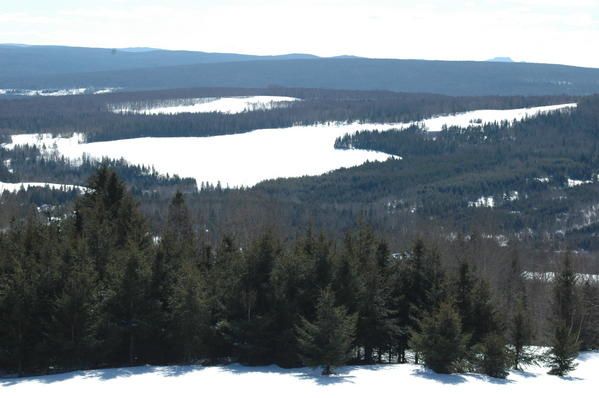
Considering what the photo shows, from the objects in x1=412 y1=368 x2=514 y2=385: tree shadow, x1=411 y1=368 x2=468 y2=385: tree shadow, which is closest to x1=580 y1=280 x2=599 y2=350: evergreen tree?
x1=412 y1=368 x2=514 y2=385: tree shadow

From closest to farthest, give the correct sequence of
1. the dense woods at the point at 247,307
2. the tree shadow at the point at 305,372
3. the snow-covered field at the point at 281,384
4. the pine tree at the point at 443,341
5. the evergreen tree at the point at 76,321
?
the snow-covered field at the point at 281,384 → the tree shadow at the point at 305,372 → the evergreen tree at the point at 76,321 → the dense woods at the point at 247,307 → the pine tree at the point at 443,341

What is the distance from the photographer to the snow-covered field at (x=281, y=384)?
131 feet

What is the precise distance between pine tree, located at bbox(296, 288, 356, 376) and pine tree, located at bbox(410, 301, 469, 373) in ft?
13.7

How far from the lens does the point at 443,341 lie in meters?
43.9

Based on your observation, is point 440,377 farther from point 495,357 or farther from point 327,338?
point 327,338

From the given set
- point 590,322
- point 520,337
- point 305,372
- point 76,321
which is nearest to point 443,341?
point 520,337

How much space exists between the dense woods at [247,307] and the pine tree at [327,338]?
0.06m

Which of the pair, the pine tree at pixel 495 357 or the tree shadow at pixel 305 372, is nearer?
the tree shadow at pixel 305 372

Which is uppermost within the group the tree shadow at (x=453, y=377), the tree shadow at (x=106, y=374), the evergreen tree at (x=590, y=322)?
the tree shadow at (x=453, y=377)

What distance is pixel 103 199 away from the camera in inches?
2334

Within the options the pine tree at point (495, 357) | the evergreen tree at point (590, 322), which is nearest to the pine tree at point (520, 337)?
the pine tree at point (495, 357)

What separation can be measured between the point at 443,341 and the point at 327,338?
6.02m

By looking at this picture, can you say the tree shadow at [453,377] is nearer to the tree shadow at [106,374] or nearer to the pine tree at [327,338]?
the pine tree at [327,338]

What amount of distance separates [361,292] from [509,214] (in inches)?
5794
